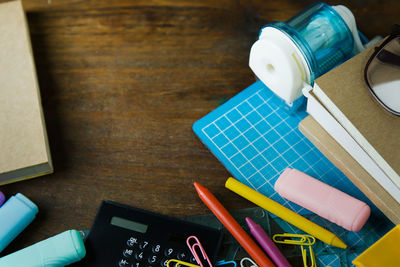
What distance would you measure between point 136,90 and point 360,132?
15.8 inches

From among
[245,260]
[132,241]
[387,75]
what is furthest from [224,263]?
[387,75]

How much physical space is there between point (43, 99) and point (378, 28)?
651 mm

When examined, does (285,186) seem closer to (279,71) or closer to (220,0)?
(279,71)

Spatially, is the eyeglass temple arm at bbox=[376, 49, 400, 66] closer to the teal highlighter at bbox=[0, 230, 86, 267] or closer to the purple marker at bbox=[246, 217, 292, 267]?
the purple marker at bbox=[246, 217, 292, 267]

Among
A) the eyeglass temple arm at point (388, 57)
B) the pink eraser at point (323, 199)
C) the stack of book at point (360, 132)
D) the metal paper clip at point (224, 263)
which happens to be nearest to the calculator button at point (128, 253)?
the metal paper clip at point (224, 263)

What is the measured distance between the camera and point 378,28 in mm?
835

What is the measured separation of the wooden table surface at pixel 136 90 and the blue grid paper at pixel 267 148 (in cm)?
2

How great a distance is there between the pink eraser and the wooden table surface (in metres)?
0.08

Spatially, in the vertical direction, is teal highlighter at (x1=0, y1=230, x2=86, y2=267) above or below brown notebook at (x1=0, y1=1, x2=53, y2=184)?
below

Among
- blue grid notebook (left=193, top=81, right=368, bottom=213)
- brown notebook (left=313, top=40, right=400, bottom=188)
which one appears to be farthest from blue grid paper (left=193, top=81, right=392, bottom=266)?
brown notebook (left=313, top=40, right=400, bottom=188)

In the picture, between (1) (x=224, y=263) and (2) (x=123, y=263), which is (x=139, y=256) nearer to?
(2) (x=123, y=263)

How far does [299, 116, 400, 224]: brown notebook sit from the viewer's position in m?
0.63

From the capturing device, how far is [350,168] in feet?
2.17

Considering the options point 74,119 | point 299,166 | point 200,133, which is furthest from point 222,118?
point 74,119
